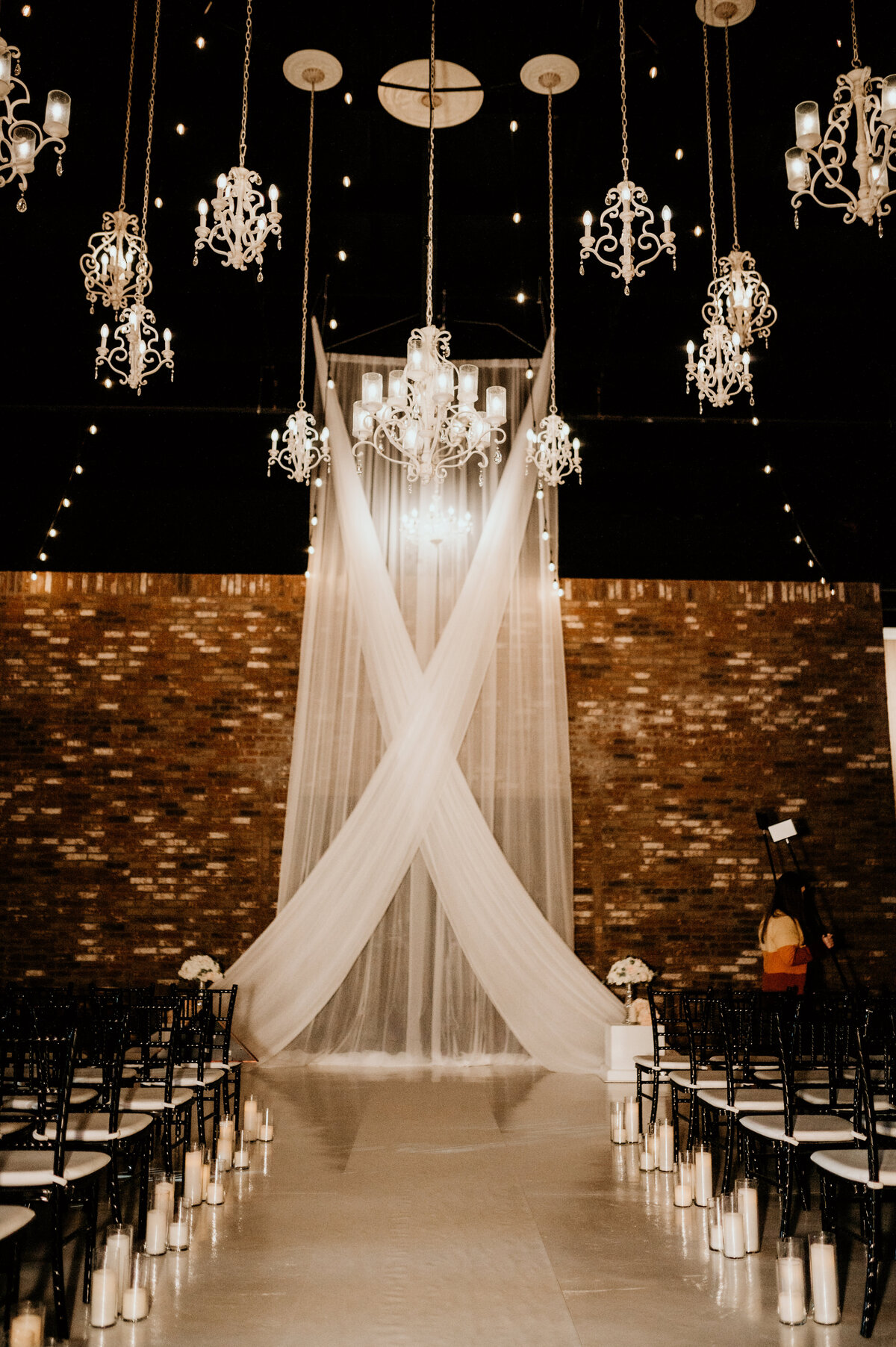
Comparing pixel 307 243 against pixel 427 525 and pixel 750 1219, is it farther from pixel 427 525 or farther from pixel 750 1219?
pixel 750 1219

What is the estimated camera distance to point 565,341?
26.1 ft

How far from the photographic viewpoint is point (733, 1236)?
356cm

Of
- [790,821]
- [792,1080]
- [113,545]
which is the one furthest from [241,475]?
[792,1080]

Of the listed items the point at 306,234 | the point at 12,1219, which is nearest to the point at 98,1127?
the point at 12,1219

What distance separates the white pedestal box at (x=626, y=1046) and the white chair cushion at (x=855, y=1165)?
404 cm

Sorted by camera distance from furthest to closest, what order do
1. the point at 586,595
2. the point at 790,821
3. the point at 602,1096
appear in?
the point at 586,595, the point at 790,821, the point at 602,1096

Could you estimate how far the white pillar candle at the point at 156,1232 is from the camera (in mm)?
3537

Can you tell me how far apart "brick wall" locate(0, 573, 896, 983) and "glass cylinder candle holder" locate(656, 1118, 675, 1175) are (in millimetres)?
3703

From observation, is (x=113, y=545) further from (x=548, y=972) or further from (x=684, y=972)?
(x=684, y=972)

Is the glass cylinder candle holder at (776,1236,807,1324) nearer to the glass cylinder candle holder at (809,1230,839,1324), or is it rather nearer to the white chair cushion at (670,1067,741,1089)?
the glass cylinder candle holder at (809,1230,839,1324)

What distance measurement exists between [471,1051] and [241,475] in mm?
4855

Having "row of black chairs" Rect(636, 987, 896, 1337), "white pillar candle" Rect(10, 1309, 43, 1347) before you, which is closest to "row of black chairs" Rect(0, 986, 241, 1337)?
"white pillar candle" Rect(10, 1309, 43, 1347)

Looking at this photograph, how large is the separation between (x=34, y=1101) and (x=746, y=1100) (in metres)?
2.90

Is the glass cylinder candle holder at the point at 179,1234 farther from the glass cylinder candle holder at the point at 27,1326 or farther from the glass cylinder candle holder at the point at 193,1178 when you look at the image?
the glass cylinder candle holder at the point at 27,1326
